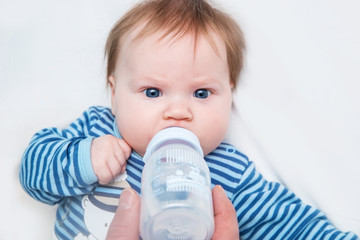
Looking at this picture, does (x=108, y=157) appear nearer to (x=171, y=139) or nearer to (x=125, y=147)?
(x=125, y=147)

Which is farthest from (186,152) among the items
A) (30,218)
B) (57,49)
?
(57,49)

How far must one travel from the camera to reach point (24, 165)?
137cm

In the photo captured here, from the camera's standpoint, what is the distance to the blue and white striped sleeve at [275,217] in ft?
4.08

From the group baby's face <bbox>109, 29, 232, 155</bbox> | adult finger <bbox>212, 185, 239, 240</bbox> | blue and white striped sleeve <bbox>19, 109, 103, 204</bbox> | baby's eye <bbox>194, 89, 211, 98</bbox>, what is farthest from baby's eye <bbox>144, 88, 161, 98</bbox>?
adult finger <bbox>212, 185, 239, 240</bbox>

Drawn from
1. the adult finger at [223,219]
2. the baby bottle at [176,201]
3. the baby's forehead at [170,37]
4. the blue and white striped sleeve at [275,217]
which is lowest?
the blue and white striped sleeve at [275,217]

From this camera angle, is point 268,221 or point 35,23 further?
point 35,23

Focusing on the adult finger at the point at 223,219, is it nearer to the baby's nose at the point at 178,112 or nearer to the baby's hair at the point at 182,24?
the baby's nose at the point at 178,112

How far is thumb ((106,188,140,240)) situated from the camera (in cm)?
93

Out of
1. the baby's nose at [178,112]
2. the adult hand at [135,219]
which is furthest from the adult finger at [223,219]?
the baby's nose at [178,112]

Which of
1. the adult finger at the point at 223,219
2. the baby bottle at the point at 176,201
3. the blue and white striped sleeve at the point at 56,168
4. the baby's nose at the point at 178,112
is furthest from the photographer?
the blue and white striped sleeve at the point at 56,168

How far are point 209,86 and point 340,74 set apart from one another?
0.43 metres

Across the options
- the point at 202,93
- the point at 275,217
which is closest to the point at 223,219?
the point at 275,217

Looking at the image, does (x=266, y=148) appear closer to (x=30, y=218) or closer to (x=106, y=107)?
(x=106, y=107)

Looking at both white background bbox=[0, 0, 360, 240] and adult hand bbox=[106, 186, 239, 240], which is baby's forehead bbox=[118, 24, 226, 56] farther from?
adult hand bbox=[106, 186, 239, 240]
